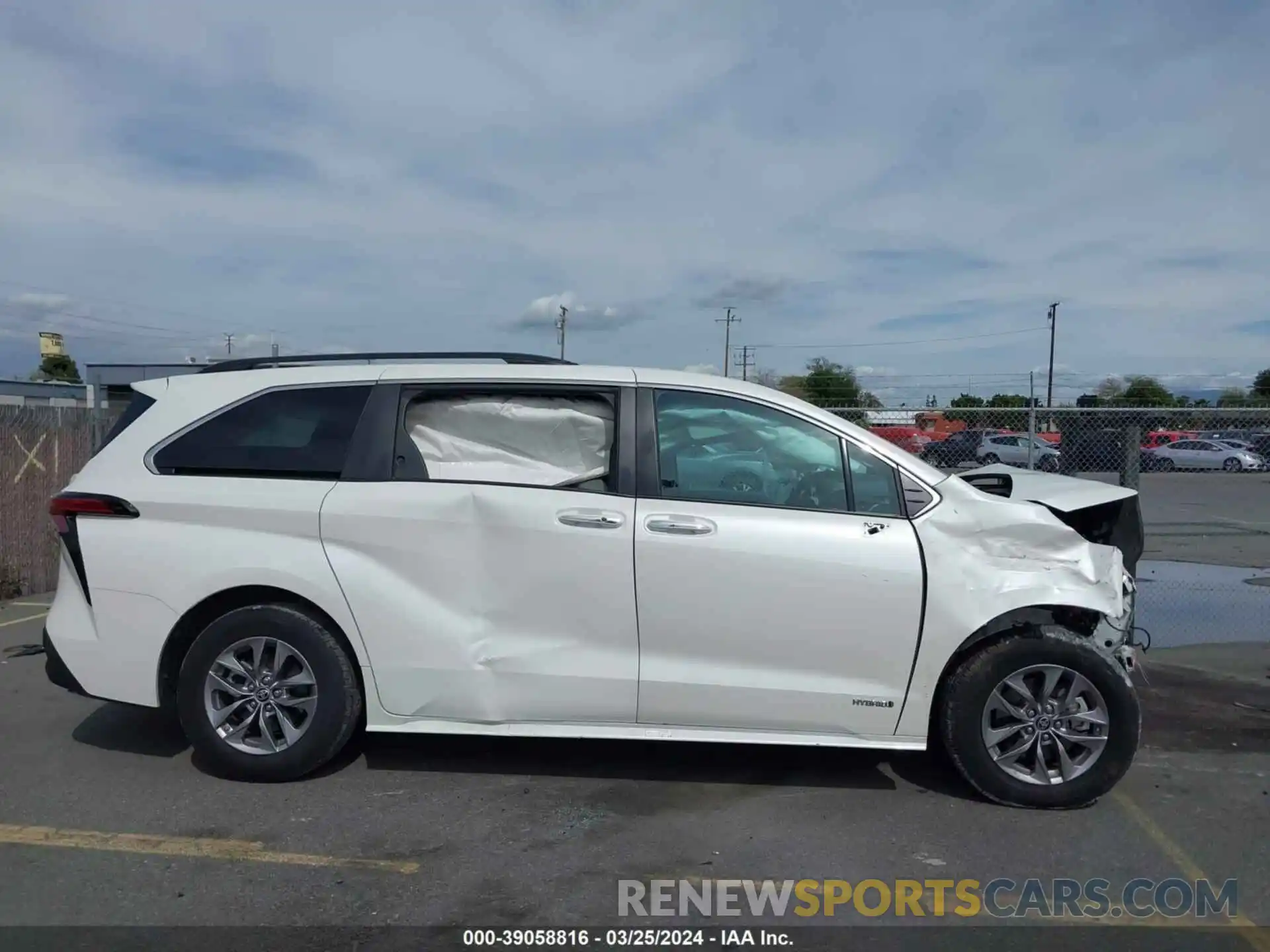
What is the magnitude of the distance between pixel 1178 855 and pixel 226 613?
169 inches

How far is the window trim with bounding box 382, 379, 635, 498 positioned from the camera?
4.41 metres

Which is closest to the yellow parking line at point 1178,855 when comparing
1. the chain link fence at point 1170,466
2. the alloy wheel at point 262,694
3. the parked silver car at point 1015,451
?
the chain link fence at point 1170,466

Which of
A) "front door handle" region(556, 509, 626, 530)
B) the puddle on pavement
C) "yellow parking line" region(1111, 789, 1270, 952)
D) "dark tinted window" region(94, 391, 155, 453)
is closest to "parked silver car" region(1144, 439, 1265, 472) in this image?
the puddle on pavement

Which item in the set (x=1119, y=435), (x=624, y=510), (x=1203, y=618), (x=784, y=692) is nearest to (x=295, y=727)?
(x=624, y=510)

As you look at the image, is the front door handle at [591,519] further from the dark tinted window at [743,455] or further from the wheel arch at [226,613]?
the wheel arch at [226,613]

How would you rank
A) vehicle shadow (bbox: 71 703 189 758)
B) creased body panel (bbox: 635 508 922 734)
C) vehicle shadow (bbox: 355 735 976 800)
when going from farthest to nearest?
vehicle shadow (bbox: 71 703 189 758)
vehicle shadow (bbox: 355 735 976 800)
creased body panel (bbox: 635 508 922 734)

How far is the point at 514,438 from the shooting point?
15.2ft

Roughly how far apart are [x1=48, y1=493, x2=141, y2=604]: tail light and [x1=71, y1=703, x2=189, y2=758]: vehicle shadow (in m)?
0.91

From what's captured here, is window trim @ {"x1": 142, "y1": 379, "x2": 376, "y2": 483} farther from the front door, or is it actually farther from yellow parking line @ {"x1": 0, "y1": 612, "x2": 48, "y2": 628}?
yellow parking line @ {"x1": 0, "y1": 612, "x2": 48, "y2": 628}

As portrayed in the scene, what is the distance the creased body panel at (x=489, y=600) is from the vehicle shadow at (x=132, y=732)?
1.46m

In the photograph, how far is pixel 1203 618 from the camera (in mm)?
7793

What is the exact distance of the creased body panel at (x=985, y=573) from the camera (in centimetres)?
423

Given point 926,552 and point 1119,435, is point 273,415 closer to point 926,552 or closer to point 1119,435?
point 926,552

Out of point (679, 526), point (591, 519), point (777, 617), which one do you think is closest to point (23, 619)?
point (591, 519)
